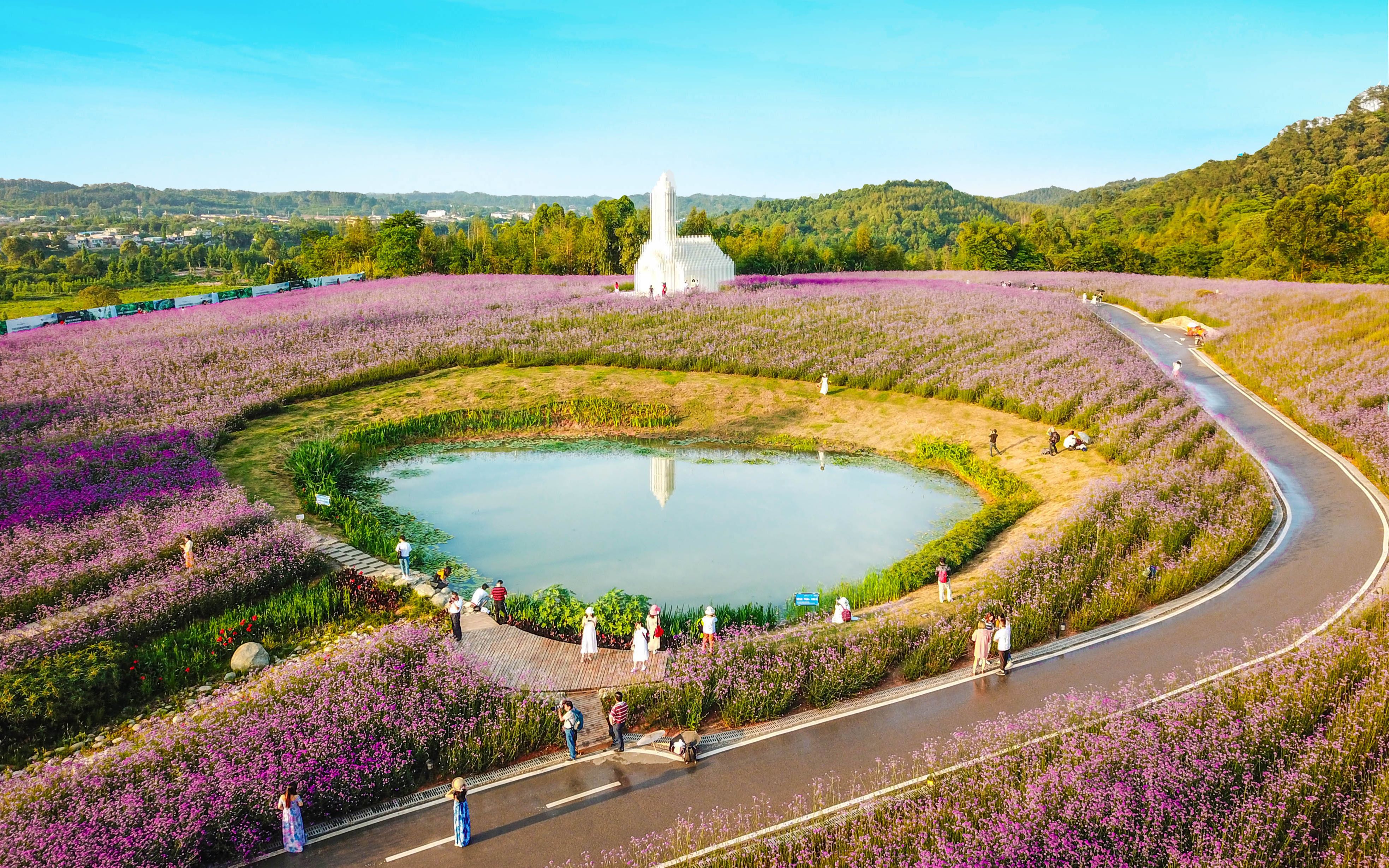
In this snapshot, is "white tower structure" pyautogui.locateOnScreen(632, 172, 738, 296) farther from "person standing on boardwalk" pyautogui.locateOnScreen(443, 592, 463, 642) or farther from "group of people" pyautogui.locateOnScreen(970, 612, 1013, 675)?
"group of people" pyautogui.locateOnScreen(970, 612, 1013, 675)

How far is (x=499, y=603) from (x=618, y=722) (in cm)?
587

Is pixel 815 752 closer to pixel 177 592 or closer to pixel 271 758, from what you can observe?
pixel 271 758

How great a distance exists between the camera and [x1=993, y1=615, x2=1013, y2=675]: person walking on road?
16.2m

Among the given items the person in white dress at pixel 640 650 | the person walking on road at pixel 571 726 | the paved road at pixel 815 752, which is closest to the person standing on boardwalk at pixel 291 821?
the paved road at pixel 815 752

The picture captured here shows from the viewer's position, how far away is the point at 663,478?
30219 mm

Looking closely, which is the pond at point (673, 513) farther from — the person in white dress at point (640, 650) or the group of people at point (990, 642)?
the group of people at point (990, 642)

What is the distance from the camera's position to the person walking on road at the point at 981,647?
16141 mm

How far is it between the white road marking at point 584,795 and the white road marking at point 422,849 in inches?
63.2

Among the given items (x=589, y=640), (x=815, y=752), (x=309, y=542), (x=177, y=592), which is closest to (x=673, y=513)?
(x=589, y=640)

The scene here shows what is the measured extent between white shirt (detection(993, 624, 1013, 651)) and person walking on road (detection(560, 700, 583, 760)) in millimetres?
8733

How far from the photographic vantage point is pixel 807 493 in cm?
2856

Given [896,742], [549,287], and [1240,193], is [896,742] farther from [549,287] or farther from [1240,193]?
[1240,193]

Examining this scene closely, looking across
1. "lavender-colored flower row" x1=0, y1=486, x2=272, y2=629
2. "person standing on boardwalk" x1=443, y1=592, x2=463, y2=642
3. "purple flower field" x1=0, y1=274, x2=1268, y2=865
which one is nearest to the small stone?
"purple flower field" x1=0, y1=274, x2=1268, y2=865

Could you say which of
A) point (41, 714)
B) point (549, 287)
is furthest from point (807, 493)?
point (549, 287)
